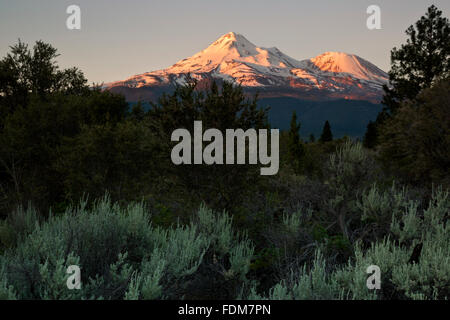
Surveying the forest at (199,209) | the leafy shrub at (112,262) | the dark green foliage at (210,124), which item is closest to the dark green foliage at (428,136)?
the forest at (199,209)

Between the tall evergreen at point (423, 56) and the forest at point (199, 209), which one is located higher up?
the tall evergreen at point (423, 56)

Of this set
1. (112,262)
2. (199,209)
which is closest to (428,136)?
(199,209)

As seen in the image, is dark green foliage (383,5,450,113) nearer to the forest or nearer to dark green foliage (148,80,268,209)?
the forest

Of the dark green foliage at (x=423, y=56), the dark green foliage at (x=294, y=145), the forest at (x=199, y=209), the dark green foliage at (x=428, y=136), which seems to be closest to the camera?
the forest at (x=199, y=209)

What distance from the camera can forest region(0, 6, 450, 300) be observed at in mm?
5047

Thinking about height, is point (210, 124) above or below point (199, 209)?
above

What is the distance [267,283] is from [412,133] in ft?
52.5

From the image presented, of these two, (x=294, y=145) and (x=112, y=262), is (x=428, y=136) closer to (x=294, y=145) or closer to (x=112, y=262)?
(x=112, y=262)

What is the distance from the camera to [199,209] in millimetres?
10094

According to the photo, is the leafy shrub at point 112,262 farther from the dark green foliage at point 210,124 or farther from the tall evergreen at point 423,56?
the tall evergreen at point 423,56

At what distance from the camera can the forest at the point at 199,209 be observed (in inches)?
199

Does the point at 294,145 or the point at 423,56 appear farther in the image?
the point at 294,145

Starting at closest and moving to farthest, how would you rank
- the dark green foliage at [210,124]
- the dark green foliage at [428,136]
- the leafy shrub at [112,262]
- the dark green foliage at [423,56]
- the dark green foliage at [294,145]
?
the leafy shrub at [112,262] → the dark green foliage at [210,124] → the dark green foliage at [428,136] → the dark green foliage at [423,56] → the dark green foliage at [294,145]
